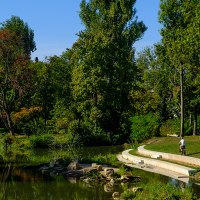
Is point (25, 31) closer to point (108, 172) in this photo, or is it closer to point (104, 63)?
point (104, 63)

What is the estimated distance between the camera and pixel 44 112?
6800 centimetres

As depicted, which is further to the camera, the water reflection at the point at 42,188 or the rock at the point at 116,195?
the water reflection at the point at 42,188

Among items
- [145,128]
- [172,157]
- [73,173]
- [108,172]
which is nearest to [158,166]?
[172,157]

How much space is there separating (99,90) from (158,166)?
85.4ft

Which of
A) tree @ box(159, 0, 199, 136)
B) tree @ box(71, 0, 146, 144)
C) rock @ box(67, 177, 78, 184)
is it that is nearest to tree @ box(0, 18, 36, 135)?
tree @ box(71, 0, 146, 144)

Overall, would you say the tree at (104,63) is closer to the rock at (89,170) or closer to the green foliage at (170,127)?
the green foliage at (170,127)

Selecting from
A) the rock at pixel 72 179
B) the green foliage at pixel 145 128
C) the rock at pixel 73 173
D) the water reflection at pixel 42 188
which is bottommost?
the water reflection at pixel 42 188

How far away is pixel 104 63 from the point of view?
186 feet

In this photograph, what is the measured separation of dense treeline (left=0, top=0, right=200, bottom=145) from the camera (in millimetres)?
53000

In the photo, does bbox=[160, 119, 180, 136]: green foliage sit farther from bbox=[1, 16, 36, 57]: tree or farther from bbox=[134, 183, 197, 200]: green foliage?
bbox=[1, 16, 36, 57]: tree

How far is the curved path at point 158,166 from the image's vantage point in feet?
87.3

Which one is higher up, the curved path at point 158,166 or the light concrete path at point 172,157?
the light concrete path at point 172,157

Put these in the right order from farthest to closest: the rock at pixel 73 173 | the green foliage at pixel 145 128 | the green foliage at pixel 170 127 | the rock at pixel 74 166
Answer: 1. the green foliage at pixel 170 127
2. the green foliage at pixel 145 128
3. the rock at pixel 74 166
4. the rock at pixel 73 173

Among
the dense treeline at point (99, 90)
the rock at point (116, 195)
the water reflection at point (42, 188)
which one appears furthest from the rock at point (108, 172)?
the dense treeline at point (99, 90)
